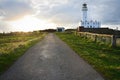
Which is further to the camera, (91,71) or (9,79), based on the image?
(91,71)

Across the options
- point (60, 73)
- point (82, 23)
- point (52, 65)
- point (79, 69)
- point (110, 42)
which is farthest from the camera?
point (82, 23)

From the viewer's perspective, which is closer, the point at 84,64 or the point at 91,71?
the point at 91,71

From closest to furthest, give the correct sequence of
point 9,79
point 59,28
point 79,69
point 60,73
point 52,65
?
point 9,79 → point 60,73 → point 79,69 → point 52,65 → point 59,28

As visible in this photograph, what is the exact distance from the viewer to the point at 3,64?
14797 millimetres

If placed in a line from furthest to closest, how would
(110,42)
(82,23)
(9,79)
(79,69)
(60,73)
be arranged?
1. (82,23)
2. (110,42)
3. (79,69)
4. (60,73)
5. (9,79)

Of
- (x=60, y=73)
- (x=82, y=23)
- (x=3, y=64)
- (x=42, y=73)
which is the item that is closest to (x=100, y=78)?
(x=60, y=73)

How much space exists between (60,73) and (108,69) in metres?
2.49

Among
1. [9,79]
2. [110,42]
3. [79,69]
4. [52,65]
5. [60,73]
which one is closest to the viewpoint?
[9,79]

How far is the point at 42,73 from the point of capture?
39.3ft

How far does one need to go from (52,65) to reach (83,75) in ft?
9.61

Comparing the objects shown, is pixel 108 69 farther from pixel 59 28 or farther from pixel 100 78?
pixel 59 28

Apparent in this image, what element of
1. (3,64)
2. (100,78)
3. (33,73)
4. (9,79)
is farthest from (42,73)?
(3,64)

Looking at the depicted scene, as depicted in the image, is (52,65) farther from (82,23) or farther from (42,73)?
(82,23)

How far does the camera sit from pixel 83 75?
11.5 m
